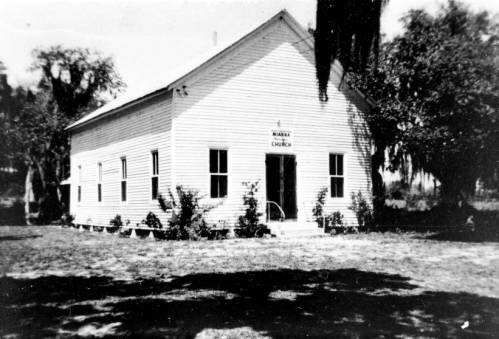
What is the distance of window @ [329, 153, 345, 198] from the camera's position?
19047 millimetres

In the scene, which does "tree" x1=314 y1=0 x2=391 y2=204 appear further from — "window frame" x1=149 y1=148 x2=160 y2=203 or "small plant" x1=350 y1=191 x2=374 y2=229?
"window frame" x1=149 y1=148 x2=160 y2=203

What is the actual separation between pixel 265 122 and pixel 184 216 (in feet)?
14.7

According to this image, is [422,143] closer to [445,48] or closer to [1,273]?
[445,48]

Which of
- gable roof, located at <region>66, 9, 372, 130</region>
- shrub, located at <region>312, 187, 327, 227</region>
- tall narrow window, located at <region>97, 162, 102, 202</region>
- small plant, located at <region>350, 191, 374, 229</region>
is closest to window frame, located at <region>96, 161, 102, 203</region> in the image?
tall narrow window, located at <region>97, 162, 102, 202</region>

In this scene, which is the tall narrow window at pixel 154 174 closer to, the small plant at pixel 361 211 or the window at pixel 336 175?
the window at pixel 336 175

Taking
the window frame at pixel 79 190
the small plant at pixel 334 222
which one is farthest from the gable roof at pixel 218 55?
the window frame at pixel 79 190

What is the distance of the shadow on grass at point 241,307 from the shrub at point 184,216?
6.90m

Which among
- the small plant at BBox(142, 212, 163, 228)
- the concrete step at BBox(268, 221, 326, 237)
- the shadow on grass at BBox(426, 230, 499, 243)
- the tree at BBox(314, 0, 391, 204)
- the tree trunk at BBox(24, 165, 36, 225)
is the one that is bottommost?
the shadow on grass at BBox(426, 230, 499, 243)

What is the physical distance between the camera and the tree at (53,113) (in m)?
31.8

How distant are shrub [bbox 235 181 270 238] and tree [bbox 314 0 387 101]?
464 centimetres

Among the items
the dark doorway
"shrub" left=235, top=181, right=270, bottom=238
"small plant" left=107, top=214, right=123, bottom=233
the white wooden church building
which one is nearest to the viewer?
the white wooden church building

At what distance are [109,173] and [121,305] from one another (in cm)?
1506

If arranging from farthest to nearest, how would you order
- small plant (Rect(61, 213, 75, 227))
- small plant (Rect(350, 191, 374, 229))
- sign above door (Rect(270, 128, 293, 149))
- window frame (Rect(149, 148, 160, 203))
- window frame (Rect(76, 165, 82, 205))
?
small plant (Rect(61, 213, 75, 227)), window frame (Rect(76, 165, 82, 205)), small plant (Rect(350, 191, 374, 229)), sign above door (Rect(270, 128, 293, 149)), window frame (Rect(149, 148, 160, 203))

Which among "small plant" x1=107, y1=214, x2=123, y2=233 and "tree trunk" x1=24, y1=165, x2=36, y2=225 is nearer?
"small plant" x1=107, y1=214, x2=123, y2=233
